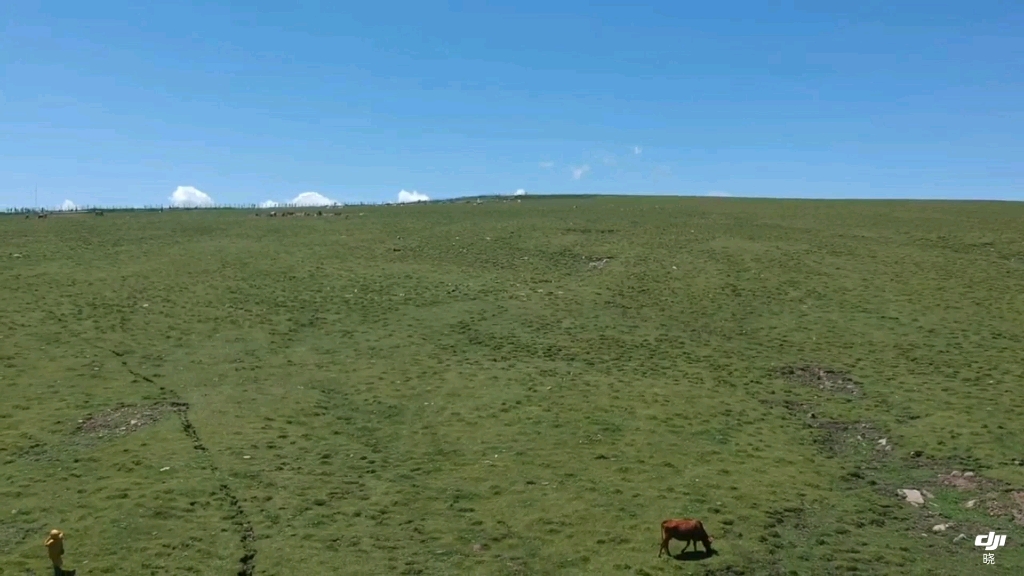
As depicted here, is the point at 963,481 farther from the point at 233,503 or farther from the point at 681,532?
the point at 233,503

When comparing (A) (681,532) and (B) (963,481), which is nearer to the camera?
(A) (681,532)

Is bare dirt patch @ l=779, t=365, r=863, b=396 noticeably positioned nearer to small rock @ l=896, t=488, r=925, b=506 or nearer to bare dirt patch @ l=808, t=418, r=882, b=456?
bare dirt patch @ l=808, t=418, r=882, b=456

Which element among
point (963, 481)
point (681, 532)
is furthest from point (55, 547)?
point (963, 481)

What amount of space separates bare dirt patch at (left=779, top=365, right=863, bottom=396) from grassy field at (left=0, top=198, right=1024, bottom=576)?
329mm

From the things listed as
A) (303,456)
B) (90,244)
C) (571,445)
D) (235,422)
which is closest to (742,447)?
(571,445)

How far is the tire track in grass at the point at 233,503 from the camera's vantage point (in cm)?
1872

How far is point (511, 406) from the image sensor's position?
3094cm

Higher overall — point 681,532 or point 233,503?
point 681,532

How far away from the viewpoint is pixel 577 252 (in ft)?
204

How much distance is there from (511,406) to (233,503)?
12184 millimetres

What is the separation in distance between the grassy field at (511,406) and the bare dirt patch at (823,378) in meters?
0.33

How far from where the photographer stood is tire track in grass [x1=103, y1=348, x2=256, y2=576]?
1872 cm

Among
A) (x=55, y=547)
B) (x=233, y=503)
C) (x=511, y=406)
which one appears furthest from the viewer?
(x=511, y=406)

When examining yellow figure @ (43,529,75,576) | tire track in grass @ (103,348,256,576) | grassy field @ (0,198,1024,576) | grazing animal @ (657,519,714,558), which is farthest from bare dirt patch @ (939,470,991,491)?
yellow figure @ (43,529,75,576)
